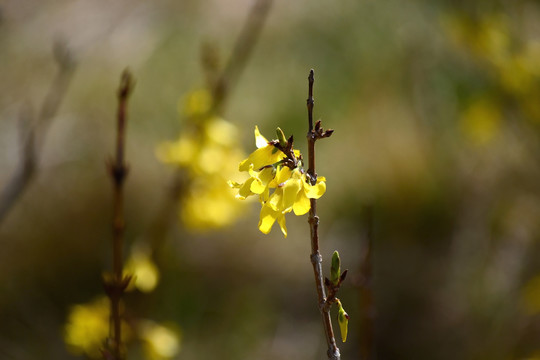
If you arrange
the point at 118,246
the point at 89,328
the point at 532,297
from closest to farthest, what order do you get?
the point at 118,246 → the point at 89,328 → the point at 532,297

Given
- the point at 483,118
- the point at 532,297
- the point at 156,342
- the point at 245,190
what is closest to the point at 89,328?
the point at 156,342

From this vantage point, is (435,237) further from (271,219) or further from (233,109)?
(271,219)

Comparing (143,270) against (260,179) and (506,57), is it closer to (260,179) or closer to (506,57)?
(260,179)

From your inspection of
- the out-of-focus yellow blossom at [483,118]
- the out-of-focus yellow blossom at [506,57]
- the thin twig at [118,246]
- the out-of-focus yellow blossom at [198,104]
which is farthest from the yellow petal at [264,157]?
the out-of-focus yellow blossom at [483,118]

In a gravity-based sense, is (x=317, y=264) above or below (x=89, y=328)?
below

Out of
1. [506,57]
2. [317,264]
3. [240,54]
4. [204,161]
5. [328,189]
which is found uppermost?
[506,57]

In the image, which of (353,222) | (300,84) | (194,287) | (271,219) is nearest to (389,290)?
(353,222)
